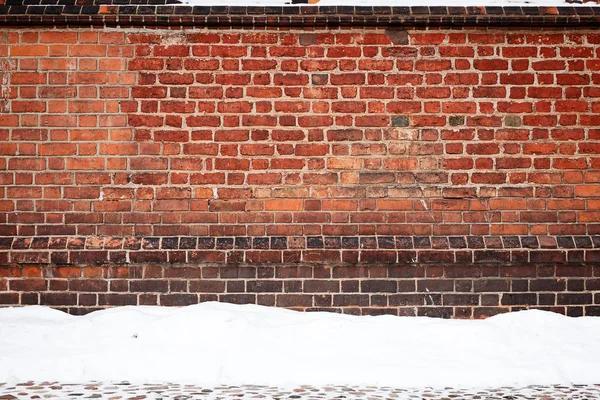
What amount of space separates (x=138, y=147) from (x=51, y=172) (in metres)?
0.76

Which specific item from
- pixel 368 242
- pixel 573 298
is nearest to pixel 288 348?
pixel 368 242

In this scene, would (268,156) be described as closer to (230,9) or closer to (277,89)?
(277,89)

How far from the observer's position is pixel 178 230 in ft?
16.6

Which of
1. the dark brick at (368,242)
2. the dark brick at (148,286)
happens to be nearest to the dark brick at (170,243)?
the dark brick at (148,286)

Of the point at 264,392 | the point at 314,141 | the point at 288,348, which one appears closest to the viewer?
the point at 264,392

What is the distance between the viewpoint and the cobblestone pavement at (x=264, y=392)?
3.65 metres

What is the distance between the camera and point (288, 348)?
4430mm

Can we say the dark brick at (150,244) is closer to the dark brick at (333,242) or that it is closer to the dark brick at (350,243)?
the dark brick at (333,242)

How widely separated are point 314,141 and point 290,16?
106cm

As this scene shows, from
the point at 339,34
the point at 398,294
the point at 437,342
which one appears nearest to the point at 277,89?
the point at 339,34

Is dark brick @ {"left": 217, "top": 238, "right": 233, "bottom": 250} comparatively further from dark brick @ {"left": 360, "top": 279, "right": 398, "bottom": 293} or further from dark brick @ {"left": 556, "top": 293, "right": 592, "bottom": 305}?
dark brick @ {"left": 556, "top": 293, "right": 592, "bottom": 305}

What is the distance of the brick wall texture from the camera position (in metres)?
5.06

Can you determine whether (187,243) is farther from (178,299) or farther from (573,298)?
(573,298)

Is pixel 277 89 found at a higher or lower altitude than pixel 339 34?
lower
